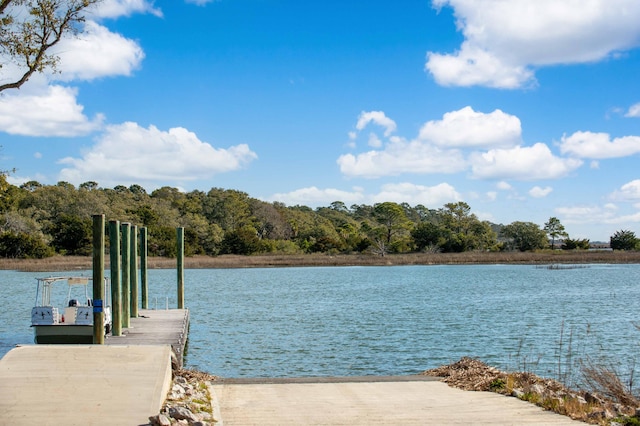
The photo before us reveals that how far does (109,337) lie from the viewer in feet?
61.0

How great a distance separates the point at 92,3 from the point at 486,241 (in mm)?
86999

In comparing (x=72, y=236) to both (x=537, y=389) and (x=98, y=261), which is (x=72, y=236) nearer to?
(x=98, y=261)

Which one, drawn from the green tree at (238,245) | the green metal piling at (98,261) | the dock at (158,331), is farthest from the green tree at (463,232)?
the green metal piling at (98,261)

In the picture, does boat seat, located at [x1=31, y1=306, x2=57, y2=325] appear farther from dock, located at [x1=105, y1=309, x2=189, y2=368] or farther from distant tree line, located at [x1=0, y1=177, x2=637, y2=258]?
distant tree line, located at [x1=0, y1=177, x2=637, y2=258]

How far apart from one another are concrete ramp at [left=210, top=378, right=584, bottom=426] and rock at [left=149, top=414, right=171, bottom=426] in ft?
3.04

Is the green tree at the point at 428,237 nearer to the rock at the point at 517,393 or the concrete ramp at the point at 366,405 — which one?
the concrete ramp at the point at 366,405

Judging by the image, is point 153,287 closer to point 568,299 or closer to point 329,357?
point 568,299

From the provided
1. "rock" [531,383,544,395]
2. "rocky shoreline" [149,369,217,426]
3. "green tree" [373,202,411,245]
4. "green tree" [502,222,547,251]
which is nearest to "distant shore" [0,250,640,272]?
"green tree" [502,222,547,251]

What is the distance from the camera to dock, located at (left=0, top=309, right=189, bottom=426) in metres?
8.64

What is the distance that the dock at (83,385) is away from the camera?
28.3ft

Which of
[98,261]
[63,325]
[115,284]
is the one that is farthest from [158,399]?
[63,325]

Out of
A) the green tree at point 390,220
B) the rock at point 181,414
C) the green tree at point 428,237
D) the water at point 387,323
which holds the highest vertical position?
the green tree at point 390,220

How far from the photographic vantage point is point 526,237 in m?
98.6

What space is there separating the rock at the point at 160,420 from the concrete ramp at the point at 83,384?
0.25 meters
